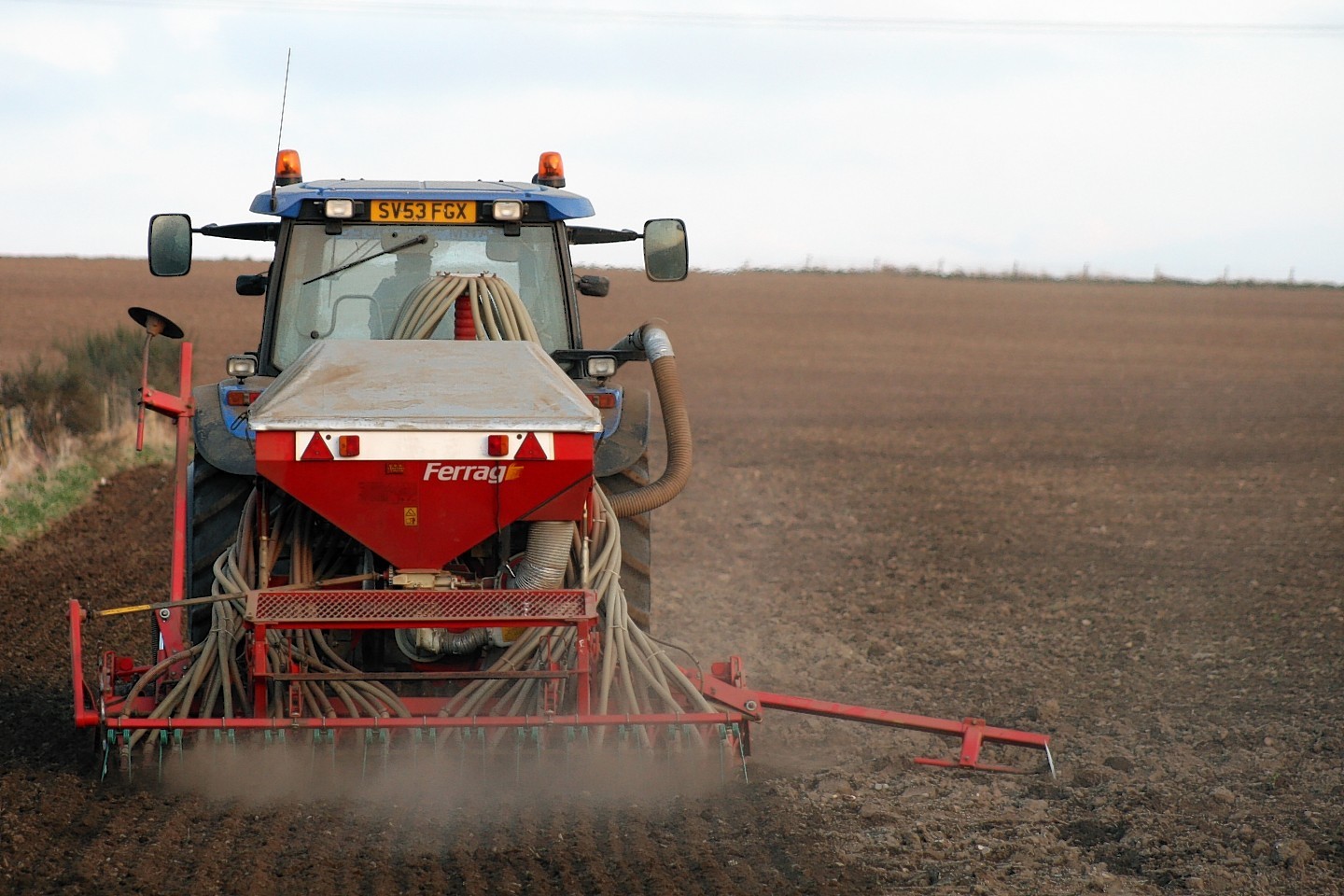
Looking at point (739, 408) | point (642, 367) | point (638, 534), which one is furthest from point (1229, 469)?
point (642, 367)

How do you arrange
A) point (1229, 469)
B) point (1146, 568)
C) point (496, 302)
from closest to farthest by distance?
1. point (496, 302)
2. point (1146, 568)
3. point (1229, 469)

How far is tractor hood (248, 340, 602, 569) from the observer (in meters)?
4.73

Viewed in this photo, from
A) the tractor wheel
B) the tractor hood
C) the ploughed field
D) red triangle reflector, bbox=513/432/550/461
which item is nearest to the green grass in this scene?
the ploughed field

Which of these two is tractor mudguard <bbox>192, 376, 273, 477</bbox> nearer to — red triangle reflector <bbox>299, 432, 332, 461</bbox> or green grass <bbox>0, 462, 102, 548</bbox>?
red triangle reflector <bbox>299, 432, 332, 461</bbox>

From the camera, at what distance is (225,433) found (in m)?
5.80

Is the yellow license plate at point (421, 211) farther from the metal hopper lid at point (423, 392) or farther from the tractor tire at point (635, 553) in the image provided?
the tractor tire at point (635, 553)

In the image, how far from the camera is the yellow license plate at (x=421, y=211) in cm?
607

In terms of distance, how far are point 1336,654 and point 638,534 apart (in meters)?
3.86

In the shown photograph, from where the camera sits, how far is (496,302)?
577cm

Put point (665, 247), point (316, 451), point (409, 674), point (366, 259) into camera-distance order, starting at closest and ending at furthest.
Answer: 1. point (316, 451)
2. point (409, 674)
3. point (366, 259)
4. point (665, 247)

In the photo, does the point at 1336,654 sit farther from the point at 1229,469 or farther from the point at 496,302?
the point at 1229,469

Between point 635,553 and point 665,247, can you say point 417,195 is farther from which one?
point 635,553

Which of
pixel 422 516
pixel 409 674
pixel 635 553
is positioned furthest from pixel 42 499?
pixel 422 516

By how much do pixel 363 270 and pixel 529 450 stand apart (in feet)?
5.61
